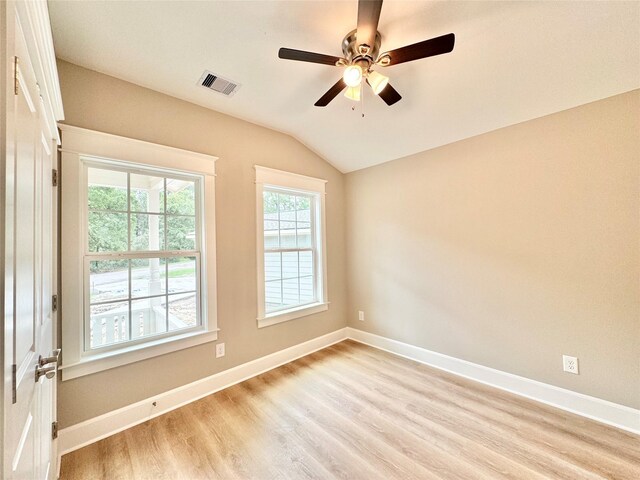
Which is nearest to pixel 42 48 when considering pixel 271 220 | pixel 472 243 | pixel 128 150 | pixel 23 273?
pixel 23 273

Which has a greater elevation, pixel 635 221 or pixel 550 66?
pixel 550 66

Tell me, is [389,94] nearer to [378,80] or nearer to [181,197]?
[378,80]

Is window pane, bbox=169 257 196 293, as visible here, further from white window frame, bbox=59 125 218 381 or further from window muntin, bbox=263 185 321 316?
window muntin, bbox=263 185 321 316

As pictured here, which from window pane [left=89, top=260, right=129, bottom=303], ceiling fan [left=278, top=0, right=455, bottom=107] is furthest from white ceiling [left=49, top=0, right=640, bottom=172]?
window pane [left=89, top=260, right=129, bottom=303]

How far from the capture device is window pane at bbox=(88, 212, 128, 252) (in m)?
1.98

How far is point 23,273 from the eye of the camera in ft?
2.82

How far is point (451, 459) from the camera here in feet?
5.50

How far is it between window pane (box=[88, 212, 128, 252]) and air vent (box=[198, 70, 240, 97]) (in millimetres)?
1288

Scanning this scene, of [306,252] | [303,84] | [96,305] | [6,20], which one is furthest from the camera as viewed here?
[306,252]

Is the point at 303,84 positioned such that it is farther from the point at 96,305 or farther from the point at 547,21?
the point at 96,305

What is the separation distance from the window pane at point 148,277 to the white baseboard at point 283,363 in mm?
867

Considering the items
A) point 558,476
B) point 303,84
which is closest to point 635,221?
point 558,476

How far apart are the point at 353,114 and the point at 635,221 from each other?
2.40 meters

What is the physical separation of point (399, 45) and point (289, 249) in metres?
2.33
